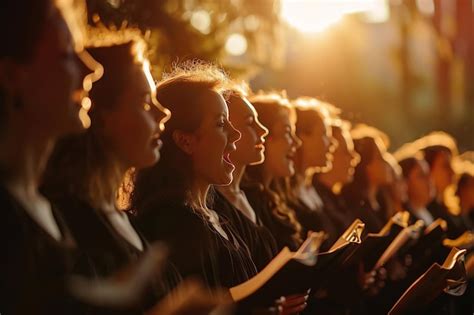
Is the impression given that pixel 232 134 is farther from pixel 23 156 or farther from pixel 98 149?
pixel 23 156

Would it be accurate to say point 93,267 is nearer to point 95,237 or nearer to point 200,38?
point 95,237

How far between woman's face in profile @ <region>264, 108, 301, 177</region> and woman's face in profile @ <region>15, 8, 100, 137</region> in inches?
94.5

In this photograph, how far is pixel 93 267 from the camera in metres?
2.67

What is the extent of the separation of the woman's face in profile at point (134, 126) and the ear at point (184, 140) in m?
0.78

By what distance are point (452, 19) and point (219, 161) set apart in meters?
10.4

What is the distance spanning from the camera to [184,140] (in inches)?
151

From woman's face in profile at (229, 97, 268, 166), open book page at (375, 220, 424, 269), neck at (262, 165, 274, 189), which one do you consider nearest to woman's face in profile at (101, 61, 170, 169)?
woman's face in profile at (229, 97, 268, 166)

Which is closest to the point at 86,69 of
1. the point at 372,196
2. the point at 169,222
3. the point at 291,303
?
the point at 169,222

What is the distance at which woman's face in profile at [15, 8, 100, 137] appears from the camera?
2.50m

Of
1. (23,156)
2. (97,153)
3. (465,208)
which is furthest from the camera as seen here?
(465,208)

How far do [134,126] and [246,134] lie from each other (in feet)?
4.61

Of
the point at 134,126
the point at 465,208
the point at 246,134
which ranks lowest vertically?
the point at 465,208

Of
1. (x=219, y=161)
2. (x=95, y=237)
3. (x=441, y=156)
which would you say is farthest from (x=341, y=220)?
(x=95, y=237)

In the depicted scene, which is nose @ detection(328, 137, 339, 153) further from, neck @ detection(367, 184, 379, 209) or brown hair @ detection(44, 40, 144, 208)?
brown hair @ detection(44, 40, 144, 208)
